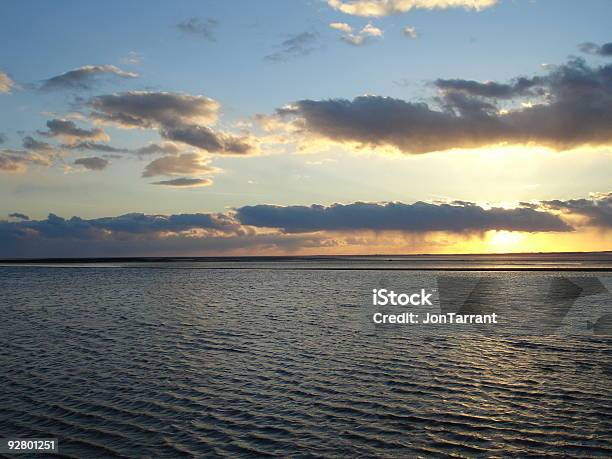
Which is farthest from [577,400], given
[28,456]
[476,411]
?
[28,456]

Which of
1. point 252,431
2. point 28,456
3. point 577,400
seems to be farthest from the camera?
point 577,400

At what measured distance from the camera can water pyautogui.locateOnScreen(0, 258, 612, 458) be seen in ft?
52.0

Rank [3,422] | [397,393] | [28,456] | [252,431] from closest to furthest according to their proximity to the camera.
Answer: [28,456], [252,431], [3,422], [397,393]

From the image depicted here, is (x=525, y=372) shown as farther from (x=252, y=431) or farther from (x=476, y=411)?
Answer: (x=252, y=431)

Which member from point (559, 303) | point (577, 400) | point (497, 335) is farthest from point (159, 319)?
point (559, 303)

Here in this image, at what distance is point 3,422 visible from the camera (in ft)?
59.2

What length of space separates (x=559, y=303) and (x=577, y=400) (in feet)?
126

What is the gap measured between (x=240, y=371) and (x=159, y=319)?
2301cm

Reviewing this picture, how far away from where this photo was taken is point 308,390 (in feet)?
→ 70.7

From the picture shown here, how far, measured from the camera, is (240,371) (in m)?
25.2

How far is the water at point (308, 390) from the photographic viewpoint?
15.8m

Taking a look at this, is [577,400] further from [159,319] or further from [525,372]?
[159,319]

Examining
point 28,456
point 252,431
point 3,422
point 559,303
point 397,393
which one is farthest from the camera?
point 559,303

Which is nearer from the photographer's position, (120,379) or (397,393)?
(397,393)
